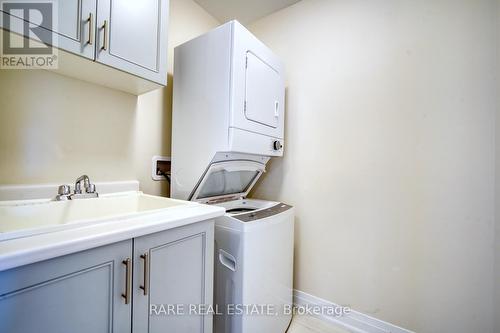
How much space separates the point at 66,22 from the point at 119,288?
3.69ft

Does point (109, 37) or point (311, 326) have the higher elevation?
point (109, 37)

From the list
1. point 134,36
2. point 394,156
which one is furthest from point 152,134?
point 394,156

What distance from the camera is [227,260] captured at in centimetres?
137

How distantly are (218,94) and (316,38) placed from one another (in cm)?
118

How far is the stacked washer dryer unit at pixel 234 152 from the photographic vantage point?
1318 millimetres


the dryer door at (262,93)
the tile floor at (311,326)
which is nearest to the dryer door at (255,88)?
the dryer door at (262,93)

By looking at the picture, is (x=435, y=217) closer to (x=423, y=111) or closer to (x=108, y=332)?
(x=423, y=111)

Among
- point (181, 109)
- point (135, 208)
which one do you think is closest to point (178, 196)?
point (135, 208)

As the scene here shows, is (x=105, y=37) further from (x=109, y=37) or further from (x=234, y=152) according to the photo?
(x=234, y=152)

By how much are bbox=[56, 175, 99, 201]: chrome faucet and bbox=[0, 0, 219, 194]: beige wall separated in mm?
86

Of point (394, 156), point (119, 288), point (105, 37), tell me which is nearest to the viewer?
point (119, 288)

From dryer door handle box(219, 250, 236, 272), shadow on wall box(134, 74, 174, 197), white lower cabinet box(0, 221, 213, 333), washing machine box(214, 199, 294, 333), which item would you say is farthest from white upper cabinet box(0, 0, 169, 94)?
dryer door handle box(219, 250, 236, 272)

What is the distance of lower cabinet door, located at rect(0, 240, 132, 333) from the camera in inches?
22.9

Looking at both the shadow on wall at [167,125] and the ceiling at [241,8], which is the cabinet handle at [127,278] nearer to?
the shadow on wall at [167,125]
